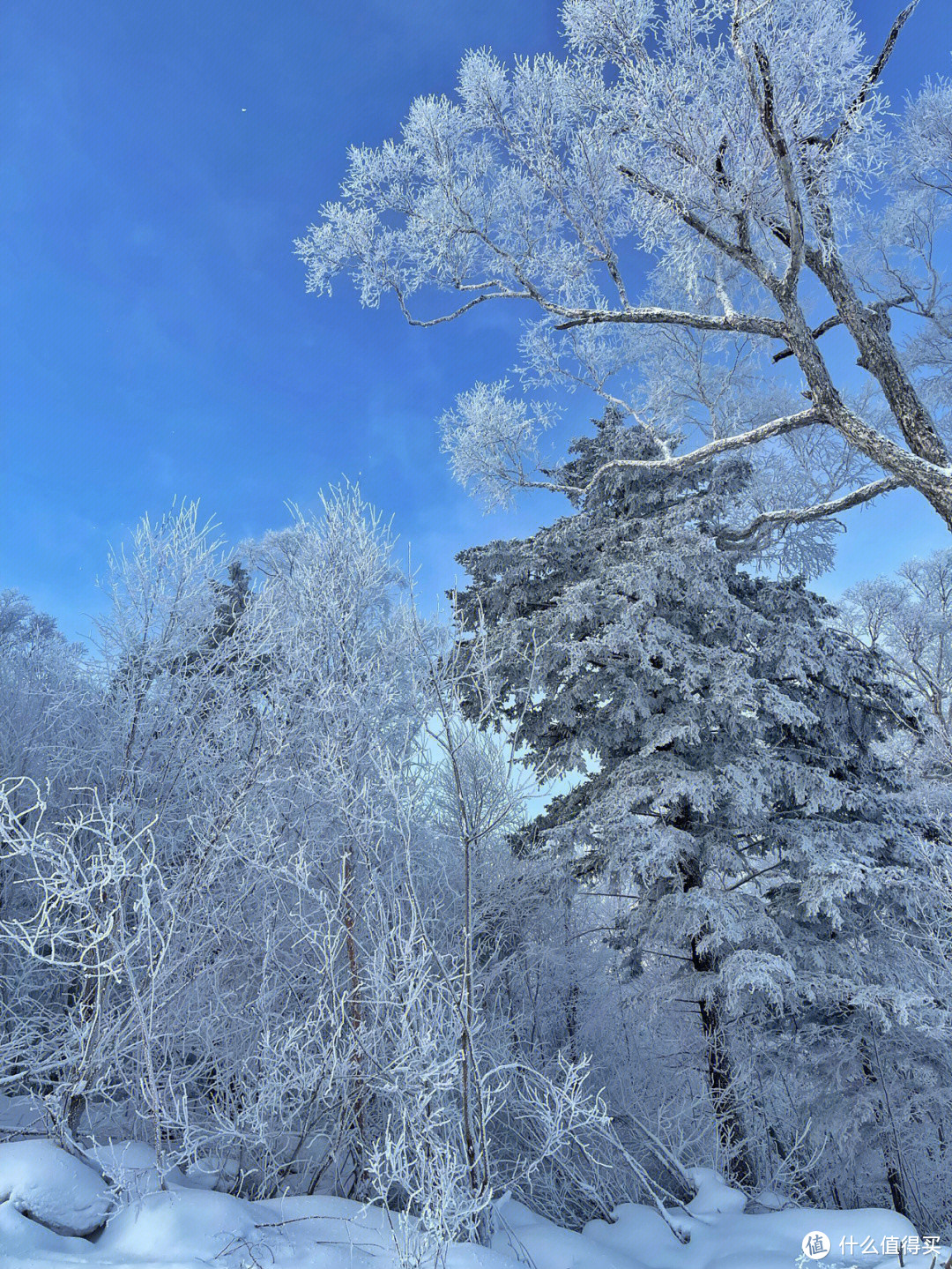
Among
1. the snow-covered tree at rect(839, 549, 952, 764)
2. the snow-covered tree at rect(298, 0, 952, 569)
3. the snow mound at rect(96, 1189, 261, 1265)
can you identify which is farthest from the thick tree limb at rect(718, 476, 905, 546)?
the snow mound at rect(96, 1189, 261, 1265)

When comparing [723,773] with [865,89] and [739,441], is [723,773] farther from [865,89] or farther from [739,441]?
[865,89]

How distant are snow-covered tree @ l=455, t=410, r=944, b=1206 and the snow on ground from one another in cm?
209

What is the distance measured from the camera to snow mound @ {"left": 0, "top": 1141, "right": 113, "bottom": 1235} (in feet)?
10.3

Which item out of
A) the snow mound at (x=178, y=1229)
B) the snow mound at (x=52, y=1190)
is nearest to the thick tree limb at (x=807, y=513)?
the snow mound at (x=178, y=1229)

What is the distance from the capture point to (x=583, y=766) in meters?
8.24

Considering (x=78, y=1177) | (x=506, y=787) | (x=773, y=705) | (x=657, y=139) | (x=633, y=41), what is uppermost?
(x=633, y=41)

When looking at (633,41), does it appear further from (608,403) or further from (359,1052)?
(359,1052)

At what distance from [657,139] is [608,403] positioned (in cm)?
A: 401

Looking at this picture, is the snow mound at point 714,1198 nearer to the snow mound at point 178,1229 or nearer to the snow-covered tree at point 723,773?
the snow-covered tree at point 723,773

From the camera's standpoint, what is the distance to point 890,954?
24.1 ft

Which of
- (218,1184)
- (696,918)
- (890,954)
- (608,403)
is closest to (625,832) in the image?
(696,918)

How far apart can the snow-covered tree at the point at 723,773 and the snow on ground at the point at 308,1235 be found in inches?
82.1

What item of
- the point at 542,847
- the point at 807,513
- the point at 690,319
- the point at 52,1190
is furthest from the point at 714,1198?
the point at 690,319

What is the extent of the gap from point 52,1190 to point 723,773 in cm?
660
